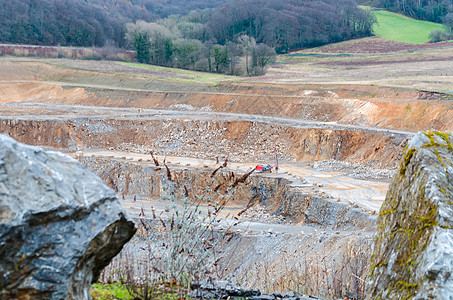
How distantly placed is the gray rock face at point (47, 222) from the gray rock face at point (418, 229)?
127 inches

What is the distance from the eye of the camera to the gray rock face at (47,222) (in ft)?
14.0

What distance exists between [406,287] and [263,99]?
4596 cm

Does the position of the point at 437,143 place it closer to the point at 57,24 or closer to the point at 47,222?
the point at 47,222

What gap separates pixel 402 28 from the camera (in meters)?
120

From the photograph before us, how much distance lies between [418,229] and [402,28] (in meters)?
126

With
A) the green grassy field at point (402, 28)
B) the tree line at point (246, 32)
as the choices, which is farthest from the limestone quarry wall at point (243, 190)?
the green grassy field at point (402, 28)

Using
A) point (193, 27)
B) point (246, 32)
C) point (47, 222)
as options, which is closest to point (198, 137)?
point (47, 222)

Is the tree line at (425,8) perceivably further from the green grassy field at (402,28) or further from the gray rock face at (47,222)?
the gray rock face at (47,222)

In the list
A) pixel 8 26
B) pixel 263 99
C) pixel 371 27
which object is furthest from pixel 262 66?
pixel 8 26

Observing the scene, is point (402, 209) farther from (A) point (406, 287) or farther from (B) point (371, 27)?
(B) point (371, 27)

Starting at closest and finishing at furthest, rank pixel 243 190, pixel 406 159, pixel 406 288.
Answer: pixel 406 288
pixel 406 159
pixel 243 190

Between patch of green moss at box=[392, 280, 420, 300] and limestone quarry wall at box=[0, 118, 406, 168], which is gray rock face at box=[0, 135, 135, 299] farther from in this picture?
limestone quarry wall at box=[0, 118, 406, 168]

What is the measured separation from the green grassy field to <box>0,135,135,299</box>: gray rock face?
110 m

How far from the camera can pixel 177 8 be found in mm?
192875
